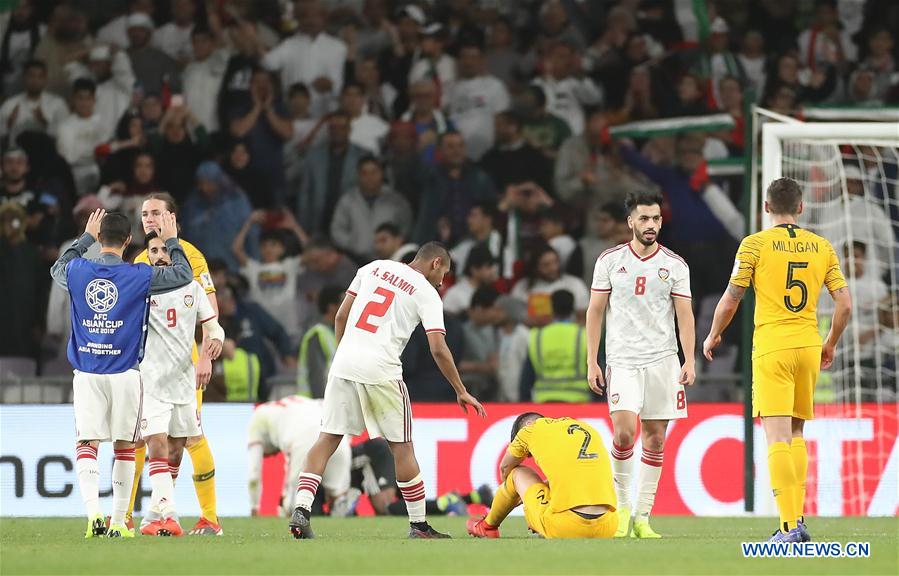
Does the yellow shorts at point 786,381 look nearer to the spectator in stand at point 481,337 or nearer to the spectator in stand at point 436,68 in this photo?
the spectator in stand at point 481,337

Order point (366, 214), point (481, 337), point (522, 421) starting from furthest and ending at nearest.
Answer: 1. point (366, 214)
2. point (481, 337)
3. point (522, 421)

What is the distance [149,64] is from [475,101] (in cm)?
411

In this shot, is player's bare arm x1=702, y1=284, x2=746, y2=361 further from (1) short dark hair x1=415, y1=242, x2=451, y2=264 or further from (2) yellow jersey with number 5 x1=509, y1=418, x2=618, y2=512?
(1) short dark hair x1=415, y1=242, x2=451, y2=264

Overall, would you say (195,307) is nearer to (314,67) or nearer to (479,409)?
(479,409)

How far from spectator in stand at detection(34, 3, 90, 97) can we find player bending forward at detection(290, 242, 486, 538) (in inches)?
387

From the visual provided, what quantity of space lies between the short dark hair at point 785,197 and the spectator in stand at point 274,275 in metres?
8.54

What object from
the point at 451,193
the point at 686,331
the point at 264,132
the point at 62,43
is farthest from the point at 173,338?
the point at 62,43

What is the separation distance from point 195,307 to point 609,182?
26.9 ft

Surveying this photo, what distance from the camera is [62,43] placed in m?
18.2

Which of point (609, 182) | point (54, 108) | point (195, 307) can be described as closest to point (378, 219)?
point (609, 182)

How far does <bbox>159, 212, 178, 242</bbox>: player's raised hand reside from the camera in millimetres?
9719

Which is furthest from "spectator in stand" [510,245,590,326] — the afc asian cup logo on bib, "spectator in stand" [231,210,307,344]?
the afc asian cup logo on bib

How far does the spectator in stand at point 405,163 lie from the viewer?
17375mm

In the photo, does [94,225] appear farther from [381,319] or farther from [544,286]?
[544,286]
